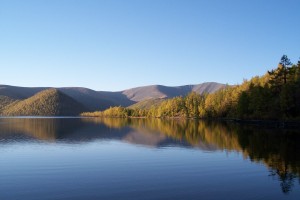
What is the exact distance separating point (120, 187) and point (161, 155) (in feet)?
74.6

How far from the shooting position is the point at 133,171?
38312 mm

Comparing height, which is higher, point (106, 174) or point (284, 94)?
point (284, 94)

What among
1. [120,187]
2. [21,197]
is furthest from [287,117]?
[21,197]

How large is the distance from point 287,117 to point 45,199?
101734 mm

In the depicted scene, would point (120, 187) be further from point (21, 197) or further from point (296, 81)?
point (296, 81)

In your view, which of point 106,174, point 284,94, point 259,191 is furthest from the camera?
point 284,94

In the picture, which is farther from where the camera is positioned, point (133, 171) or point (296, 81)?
point (296, 81)

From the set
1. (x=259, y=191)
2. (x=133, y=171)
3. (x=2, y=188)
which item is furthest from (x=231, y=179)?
(x=2, y=188)

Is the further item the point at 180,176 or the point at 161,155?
the point at 161,155

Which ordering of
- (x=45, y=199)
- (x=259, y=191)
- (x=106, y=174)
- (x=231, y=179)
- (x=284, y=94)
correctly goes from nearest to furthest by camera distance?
(x=45, y=199) < (x=259, y=191) < (x=231, y=179) < (x=106, y=174) < (x=284, y=94)

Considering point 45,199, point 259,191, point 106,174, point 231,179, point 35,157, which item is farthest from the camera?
point 35,157

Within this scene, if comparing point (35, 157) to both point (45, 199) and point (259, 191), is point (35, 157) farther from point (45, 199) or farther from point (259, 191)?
point (259, 191)

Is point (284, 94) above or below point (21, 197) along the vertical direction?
above

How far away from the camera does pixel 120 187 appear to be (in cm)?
3003
